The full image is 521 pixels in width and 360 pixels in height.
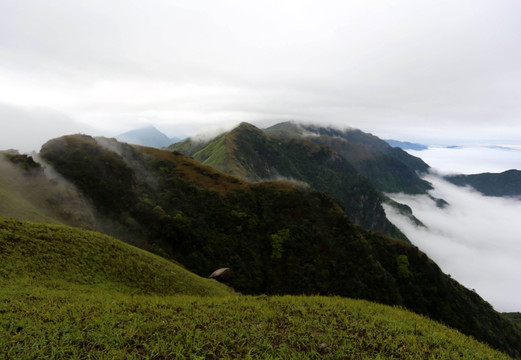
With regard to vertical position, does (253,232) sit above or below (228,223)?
below

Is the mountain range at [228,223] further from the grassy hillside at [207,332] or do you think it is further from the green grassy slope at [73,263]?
the grassy hillside at [207,332]

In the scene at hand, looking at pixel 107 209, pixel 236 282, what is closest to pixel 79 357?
pixel 236 282

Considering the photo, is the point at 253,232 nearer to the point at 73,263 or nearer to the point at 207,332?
the point at 73,263

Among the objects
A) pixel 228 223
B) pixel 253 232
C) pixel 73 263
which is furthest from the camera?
pixel 253 232

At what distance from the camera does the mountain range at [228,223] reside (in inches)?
1892

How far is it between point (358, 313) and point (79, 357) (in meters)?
12.3

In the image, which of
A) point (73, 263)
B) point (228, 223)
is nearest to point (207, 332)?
point (73, 263)

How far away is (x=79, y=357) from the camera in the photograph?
7254mm

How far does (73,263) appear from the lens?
1852 centimetres

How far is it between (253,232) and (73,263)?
166ft

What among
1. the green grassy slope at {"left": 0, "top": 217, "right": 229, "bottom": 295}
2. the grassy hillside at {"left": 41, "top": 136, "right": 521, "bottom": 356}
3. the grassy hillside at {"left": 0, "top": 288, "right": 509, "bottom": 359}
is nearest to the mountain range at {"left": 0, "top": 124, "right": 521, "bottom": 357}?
the grassy hillside at {"left": 41, "top": 136, "right": 521, "bottom": 356}

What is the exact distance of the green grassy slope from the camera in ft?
52.2

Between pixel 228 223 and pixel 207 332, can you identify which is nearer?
pixel 207 332

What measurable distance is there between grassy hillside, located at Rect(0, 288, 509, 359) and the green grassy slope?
380 centimetres
